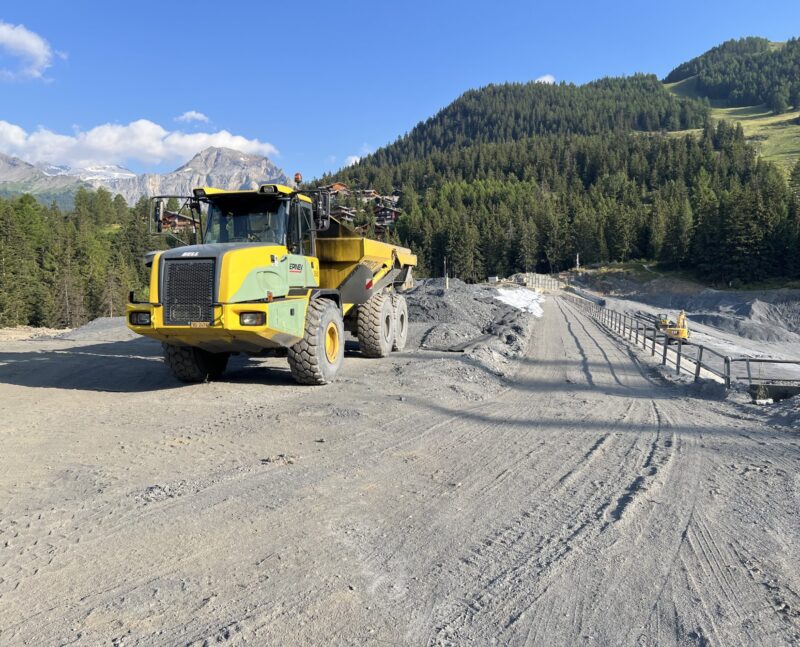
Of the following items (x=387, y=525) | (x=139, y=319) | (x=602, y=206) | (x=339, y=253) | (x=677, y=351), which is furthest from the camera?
(x=602, y=206)

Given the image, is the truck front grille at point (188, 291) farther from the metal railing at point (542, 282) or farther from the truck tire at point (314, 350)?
the metal railing at point (542, 282)

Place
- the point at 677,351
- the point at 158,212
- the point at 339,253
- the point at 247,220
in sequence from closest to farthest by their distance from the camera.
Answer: the point at 158,212
the point at 247,220
the point at 339,253
the point at 677,351

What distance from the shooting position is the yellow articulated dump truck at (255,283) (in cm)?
813

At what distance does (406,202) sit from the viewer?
497 ft

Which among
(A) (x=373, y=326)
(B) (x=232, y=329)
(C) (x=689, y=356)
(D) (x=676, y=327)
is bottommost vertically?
(C) (x=689, y=356)

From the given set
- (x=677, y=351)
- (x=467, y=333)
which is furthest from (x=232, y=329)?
(x=467, y=333)

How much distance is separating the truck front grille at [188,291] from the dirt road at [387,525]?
1.35 metres

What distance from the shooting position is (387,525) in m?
4.04

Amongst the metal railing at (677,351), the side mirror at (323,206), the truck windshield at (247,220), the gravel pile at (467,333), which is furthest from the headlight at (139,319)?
the metal railing at (677,351)

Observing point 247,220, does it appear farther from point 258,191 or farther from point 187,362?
point 187,362

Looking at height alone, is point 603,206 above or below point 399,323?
above

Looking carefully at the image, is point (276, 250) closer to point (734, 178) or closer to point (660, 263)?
point (660, 263)

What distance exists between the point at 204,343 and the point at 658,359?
15.2m

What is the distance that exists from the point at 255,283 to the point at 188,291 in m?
1.01
